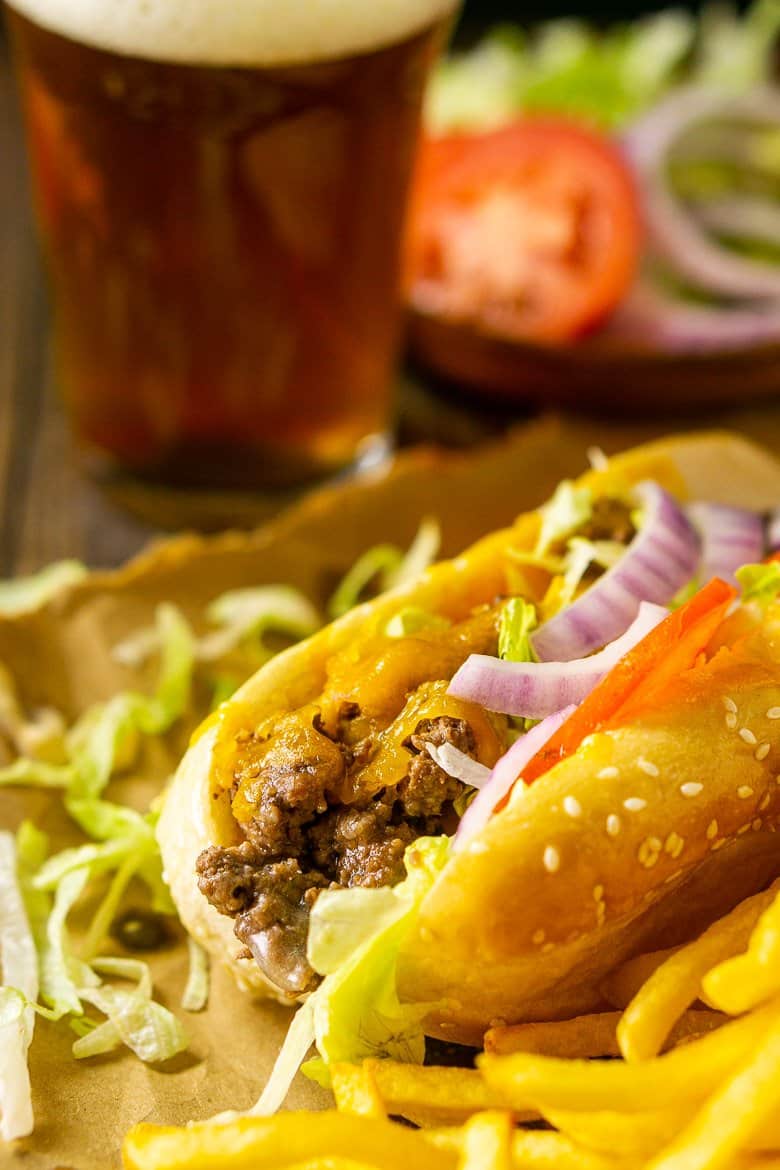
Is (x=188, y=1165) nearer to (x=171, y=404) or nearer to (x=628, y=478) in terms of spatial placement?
(x=628, y=478)

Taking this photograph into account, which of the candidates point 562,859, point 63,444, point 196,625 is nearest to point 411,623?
point 562,859

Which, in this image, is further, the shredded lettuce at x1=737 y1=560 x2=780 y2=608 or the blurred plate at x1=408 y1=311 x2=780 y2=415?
the blurred plate at x1=408 y1=311 x2=780 y2=415

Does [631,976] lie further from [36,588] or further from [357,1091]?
[36,588]

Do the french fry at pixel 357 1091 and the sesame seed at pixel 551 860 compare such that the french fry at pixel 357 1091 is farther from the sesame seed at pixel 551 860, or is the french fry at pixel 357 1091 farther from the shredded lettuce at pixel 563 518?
the shredded lettuce at pixel 563 518

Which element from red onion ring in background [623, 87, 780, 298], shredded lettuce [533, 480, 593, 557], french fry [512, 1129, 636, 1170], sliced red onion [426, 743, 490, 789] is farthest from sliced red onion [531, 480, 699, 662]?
red onion ring in background [623, 87, 780, 298]

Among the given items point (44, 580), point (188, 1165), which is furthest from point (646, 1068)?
point (44, 580)

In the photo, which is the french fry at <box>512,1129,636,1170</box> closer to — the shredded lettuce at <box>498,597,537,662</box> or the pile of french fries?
the pile of french fries
